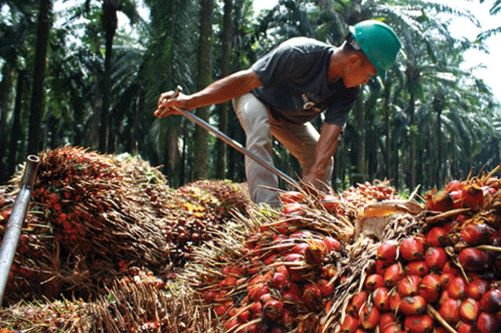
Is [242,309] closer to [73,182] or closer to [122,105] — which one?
[73,182]

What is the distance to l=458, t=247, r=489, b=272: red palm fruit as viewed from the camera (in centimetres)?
143

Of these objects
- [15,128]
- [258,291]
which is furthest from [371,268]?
[15,128]

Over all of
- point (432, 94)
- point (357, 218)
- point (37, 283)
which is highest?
point (432, 94)

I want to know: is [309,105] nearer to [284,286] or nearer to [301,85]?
[301,85]

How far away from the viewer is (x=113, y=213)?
12.1 ft

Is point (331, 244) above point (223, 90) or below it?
below

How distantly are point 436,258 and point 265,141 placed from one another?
263 cm

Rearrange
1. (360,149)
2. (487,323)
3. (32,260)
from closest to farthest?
(487,323) < (32,260) < (360,149)

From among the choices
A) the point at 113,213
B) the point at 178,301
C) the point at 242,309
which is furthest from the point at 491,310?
the point at 113,213

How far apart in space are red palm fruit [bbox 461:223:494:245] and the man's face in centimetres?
229

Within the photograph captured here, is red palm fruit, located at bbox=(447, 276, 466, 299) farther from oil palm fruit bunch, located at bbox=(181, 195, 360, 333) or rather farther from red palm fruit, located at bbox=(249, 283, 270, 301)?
red palm fruit, located at bbox=(249, 283, 270, 301)

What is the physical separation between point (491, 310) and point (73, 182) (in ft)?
9.91

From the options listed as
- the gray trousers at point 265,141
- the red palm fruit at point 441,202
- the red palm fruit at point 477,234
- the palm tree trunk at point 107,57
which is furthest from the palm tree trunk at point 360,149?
the red palm fruit at point 477,234

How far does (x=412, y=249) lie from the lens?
156 cm
